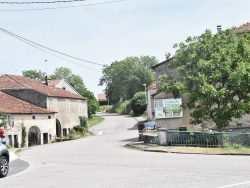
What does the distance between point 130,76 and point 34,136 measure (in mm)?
62146

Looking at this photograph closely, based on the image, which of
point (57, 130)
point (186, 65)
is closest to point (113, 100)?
point (57, 130)

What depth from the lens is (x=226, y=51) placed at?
24469 millimetres

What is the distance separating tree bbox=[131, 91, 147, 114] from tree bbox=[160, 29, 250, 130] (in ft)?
196

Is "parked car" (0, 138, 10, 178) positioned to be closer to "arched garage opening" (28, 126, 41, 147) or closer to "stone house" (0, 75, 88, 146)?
"arched garage opening" (28, 126, 41, 147)

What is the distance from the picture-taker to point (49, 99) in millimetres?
52094

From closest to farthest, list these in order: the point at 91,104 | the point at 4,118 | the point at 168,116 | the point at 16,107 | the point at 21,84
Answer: the point at 168,116 → the point at 4,118 → the point at 16,107 → the point at 21,84 → the point at 91,104

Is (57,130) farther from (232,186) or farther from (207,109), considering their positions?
(232,186)

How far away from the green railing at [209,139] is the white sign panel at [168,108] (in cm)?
1135

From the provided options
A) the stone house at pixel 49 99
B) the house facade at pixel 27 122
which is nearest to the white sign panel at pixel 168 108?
the house facade at pixel 27 122

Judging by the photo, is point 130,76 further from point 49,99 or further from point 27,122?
point 27,122

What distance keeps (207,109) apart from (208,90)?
5.54 feet

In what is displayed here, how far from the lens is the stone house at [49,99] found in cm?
5172

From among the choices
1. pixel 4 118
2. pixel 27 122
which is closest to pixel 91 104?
pixel 27 122

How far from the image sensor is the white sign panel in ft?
117
